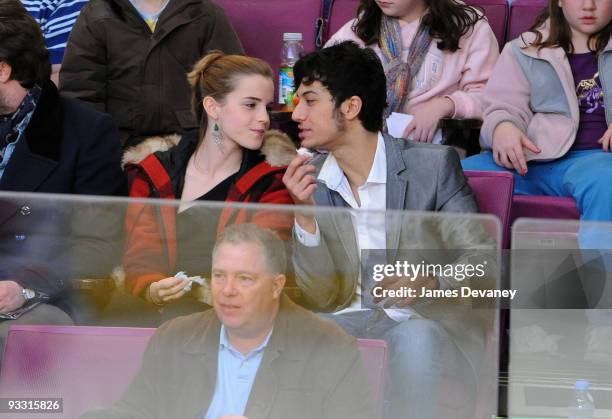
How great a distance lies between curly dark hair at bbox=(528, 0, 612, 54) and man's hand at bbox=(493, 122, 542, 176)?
32 cm

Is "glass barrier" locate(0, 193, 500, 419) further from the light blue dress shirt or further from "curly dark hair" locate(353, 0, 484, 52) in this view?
"curly dark hair" locate(353, 0, 484, 52)

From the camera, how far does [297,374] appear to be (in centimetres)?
219

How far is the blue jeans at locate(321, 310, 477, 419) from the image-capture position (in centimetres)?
222

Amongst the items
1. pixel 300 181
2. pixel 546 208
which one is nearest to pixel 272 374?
pixel 300 181

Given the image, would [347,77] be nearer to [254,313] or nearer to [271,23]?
[254,313]

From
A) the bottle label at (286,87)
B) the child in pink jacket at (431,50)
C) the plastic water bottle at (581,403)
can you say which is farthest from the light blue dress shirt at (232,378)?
the bottle label at (286,87)

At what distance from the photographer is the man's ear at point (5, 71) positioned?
9.83ft

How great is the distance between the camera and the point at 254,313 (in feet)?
7.25

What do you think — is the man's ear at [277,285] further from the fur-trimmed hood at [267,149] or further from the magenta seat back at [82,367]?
the fur-trimmed hood at [267,149]

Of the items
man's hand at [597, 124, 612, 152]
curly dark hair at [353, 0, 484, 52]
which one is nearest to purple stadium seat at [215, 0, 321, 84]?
curly dark hair at [353, 0, 484, 52]

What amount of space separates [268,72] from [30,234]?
1095 mm

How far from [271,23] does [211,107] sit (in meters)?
1.30

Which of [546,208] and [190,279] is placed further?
[546,208]

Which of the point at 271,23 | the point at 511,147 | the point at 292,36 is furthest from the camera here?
the point at 271,23
